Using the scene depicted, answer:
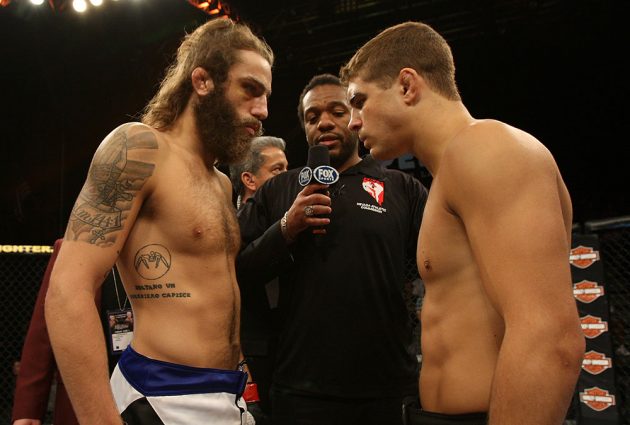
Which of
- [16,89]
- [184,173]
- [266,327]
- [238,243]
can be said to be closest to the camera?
[184,173]

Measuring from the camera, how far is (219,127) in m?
1.39

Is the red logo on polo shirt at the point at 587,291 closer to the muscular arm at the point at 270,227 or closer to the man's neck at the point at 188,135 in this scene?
the muscular arm at the point at 270,227

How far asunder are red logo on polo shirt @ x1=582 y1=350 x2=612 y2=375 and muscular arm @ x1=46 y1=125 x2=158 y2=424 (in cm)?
210

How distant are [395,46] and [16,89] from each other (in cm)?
576

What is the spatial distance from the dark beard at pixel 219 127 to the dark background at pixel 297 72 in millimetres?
3679

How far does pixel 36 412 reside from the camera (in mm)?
1579

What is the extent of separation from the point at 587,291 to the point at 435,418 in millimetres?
1736

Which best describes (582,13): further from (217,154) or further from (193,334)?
(193,334)

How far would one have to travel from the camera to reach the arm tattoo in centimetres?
107

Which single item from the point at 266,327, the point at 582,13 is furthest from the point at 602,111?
the point at 266,327

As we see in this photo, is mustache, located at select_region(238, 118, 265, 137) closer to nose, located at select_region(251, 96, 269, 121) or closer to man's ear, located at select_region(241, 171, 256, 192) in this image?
nose, located at select_region(251, 96, 269, 121)

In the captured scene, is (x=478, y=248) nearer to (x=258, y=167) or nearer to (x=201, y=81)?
(x=201, y=81)

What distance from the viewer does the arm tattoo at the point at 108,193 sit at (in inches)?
42.1

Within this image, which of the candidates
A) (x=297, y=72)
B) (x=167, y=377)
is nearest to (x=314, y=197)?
(x=167, y=377)
